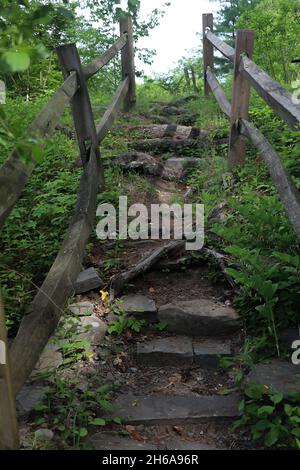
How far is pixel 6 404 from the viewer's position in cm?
196

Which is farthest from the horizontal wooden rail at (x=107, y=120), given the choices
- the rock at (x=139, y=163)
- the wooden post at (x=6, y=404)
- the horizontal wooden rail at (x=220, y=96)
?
the wooden post at (x=6, y=404)

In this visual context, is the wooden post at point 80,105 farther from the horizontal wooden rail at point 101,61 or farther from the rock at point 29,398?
the rock at point 29,398

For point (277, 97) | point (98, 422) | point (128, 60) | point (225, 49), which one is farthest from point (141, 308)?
point (128, 60)

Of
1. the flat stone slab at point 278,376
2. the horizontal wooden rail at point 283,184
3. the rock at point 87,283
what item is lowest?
the flat stone slab at point 278,376

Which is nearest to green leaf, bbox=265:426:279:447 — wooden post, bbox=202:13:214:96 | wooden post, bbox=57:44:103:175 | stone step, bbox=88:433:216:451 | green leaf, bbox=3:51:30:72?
stone step, bbox=88:433:216:451

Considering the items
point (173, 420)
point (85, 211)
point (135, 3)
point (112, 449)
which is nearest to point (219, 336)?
point (173, 420)

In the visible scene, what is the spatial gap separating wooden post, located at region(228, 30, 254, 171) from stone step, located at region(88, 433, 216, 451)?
3.31 meters

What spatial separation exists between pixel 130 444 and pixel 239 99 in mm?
3589

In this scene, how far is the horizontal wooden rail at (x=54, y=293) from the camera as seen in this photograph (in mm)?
2350

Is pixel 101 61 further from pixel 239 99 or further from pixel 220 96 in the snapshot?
pixel 220 96

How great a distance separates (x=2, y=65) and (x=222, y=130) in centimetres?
544

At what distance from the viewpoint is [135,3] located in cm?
233

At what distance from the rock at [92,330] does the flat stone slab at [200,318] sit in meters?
0.42

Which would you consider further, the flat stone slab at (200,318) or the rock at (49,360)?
the flat stone slab at (200,318)
